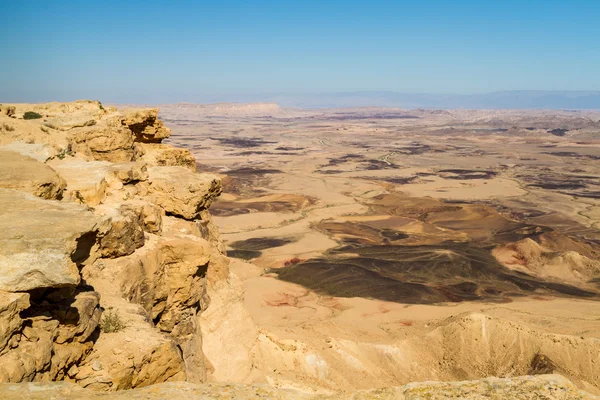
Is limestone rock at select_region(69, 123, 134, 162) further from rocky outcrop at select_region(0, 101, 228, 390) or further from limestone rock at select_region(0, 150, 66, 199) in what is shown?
limestone rock at select_region(0, 150, 66, 199)

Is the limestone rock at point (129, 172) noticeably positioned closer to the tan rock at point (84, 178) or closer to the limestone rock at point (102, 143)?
the tan rock at point (84, 178)

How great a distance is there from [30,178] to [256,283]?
1923 centimetres

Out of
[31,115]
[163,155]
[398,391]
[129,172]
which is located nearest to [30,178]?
[129,172]

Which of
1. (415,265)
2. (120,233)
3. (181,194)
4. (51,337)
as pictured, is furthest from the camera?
(415,265)

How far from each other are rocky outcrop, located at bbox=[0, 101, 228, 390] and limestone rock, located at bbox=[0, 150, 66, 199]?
17 mm

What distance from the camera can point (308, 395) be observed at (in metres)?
4.80

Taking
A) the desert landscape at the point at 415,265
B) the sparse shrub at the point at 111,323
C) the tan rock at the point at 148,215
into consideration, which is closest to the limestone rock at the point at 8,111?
the tan rock at the point at 148,215

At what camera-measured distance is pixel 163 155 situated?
547 inches

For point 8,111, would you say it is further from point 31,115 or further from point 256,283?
point 256,283

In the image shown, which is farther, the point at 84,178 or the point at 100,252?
the point at 84,178

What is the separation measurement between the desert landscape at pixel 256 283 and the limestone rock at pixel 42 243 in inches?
0.7

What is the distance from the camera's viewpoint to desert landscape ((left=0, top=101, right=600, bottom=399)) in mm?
4832

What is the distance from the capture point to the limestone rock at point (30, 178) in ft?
23.1

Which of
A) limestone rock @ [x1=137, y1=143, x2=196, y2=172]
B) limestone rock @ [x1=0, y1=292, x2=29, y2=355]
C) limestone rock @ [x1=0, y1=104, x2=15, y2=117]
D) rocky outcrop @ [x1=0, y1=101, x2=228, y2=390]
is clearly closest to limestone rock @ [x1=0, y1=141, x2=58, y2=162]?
rocky outcrop @ [x1=0, y1=101, x2=228, y2=390]
